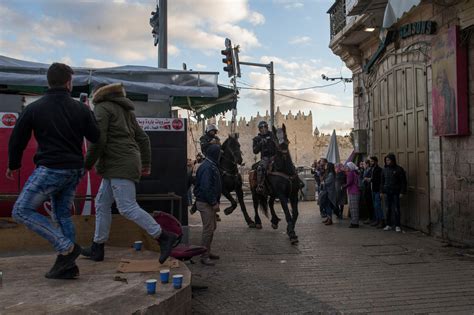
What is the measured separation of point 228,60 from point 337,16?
12.5 ft

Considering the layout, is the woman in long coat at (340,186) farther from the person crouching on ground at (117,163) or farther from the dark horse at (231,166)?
the person crouching on ground at (117,163)

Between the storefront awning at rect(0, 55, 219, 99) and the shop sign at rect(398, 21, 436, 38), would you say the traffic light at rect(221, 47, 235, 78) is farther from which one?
the storefront awning at rect(0, 55, 219, 99)

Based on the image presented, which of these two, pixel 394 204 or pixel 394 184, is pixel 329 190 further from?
pixel 394 184

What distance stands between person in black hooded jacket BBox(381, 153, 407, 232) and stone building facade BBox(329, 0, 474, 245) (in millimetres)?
436

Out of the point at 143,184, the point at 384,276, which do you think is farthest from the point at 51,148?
the point at 384,276

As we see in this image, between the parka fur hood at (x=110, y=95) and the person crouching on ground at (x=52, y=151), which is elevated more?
the parka fur hood at (x=110, y=95)

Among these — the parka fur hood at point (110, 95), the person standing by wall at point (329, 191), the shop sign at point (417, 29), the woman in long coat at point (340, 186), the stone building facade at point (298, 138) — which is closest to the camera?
the parka fur hood at point (110, 95)

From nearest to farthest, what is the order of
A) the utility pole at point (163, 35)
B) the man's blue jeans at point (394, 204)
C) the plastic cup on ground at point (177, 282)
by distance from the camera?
the plastic cup on ground at point (177, 282)
the man's blue jeans at point (394, 204)
the utility pole at point (163, 35)

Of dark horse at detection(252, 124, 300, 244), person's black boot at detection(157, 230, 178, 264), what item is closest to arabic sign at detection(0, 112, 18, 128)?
person's black boot at detection(157, 230, 178, 264)

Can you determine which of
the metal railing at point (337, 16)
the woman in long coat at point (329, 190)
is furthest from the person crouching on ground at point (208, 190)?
the metal railing at point (337, 16)

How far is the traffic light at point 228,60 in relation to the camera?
1453 cm

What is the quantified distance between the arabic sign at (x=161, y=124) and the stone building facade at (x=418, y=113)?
5.17 m

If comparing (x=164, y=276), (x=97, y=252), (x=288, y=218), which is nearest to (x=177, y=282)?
(x=164, y=276)

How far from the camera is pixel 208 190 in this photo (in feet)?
22.9
